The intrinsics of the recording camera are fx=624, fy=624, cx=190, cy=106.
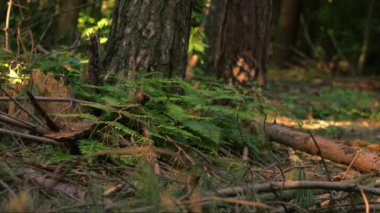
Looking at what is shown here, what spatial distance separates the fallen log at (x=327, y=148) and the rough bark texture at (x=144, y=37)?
1.32 m

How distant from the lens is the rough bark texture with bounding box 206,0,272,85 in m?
7.99

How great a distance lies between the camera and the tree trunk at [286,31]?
18.8 meters

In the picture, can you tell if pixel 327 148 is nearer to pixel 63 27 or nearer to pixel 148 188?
pixel 148 188

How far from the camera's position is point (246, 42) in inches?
316

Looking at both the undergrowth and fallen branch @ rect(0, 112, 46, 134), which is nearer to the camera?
fallen branch @ rect(0, 112, 46, 134)

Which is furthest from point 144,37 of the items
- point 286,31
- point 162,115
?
point 286,31

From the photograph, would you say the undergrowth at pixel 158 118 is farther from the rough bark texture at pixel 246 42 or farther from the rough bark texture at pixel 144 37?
the rough bark texture at pixel 246 42

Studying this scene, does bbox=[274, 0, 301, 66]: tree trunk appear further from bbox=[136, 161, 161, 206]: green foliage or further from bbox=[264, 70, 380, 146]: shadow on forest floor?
bbox=[136, 161, 161, 206]: green foliage

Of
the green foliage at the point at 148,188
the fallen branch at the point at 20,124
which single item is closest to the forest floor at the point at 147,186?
the green foliage at the point at 148,188

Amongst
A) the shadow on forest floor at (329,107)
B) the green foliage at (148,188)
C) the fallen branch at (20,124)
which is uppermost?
the fallen branch at (20,124)

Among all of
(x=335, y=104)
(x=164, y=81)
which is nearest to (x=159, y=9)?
(x=164, y=81)

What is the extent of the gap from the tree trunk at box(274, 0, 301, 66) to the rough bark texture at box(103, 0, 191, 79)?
13689 mm

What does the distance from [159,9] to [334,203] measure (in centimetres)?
261

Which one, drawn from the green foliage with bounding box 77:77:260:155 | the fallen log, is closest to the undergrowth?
the green foliage with bounding box 77:77:260:155
